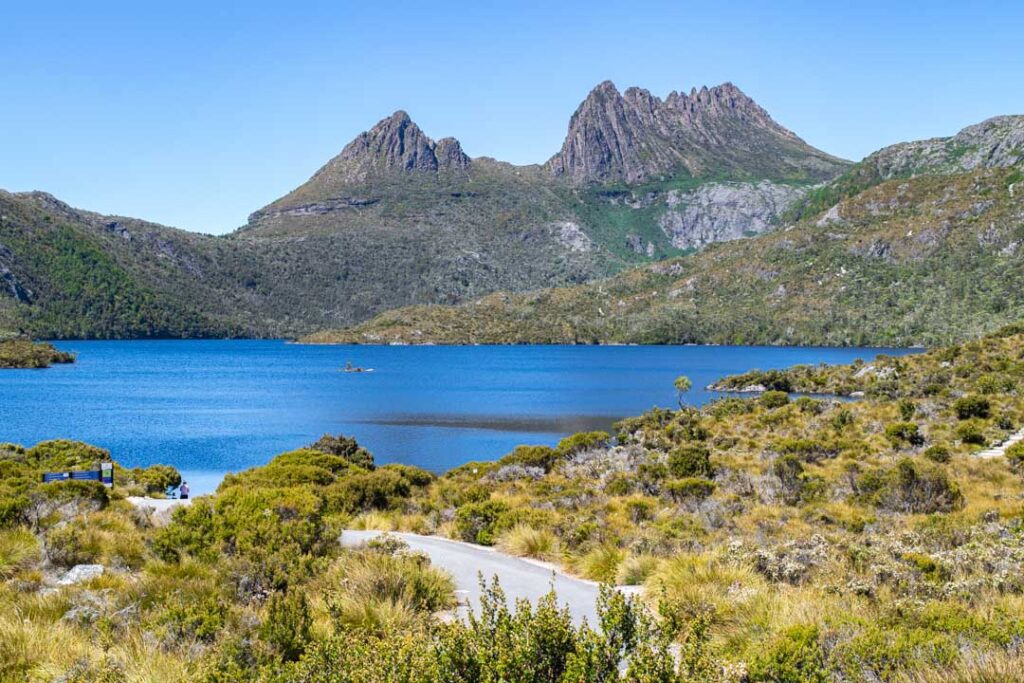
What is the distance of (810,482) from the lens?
72.5ft

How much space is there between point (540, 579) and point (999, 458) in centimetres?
1971

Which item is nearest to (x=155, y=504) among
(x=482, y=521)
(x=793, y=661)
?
(x=482, y=521)

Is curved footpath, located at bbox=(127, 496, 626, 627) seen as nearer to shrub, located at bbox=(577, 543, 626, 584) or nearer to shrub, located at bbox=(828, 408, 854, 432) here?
shrub, located at bbox=(577, 543, 626, 584)

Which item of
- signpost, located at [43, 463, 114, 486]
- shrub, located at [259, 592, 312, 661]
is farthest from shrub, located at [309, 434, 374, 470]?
shrub, located at [259, 592, 312, 661]

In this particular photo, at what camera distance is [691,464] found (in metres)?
26.5

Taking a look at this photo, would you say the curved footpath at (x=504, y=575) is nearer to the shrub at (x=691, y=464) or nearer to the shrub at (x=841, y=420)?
the shrub at (x=691, y=464)

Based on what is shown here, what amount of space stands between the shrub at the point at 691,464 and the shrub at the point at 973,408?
16.2 meters

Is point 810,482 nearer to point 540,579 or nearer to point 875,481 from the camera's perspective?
point 875,481

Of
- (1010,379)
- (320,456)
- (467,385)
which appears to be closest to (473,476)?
(320,456)

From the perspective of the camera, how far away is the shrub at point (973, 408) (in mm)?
35281

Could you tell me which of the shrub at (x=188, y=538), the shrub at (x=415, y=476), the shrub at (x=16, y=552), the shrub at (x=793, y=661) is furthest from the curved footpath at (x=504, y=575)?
the shrub at (x=415, y=476)

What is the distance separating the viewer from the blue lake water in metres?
52.7

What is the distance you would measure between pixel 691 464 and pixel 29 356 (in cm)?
14916

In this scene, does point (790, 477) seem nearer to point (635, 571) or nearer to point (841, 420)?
point (635, 571)
